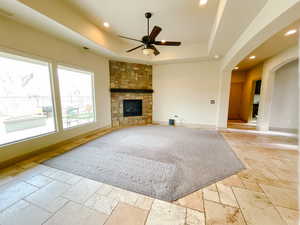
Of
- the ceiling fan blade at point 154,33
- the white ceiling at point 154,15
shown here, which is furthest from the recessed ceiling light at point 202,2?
the ceiling fan blade at point 154,33

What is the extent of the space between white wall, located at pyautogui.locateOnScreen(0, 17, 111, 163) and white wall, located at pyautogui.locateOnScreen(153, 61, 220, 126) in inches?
98.8

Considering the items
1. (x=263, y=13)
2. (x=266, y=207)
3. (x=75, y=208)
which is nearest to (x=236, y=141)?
(x=266, y=207)

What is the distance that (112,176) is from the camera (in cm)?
201

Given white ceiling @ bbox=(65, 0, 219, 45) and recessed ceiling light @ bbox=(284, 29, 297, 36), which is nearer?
white ceiling @ bbox=(65, 0, 219, 45)

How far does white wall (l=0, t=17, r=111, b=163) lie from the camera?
230 centimetres

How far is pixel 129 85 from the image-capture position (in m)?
5.41

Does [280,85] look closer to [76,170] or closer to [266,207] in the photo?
[266,207]

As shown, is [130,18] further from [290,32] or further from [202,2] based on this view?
[290,32]

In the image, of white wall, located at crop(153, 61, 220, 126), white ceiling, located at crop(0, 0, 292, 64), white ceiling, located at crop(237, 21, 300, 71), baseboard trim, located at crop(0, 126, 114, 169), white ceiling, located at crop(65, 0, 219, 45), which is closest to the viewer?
white ceiling, located at crop(0, 0, 292, 64)

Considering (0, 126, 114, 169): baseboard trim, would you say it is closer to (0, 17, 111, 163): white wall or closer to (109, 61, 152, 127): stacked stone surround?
(0, 17, 111, 163): white wall

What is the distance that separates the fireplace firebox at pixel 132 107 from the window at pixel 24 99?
2.79 meters

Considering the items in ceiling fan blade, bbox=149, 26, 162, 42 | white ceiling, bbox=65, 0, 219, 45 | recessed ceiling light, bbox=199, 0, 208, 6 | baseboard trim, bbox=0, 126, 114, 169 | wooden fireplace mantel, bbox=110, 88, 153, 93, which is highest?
white ceiling, bbox=65, 0, 219, 45

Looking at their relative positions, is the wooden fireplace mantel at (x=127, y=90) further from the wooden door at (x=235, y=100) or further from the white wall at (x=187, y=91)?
the wooden door at (x=235, y=100)

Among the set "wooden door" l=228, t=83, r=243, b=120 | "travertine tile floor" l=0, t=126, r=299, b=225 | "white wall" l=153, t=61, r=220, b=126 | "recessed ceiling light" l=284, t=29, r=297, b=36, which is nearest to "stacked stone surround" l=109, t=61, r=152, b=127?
"white wall" l=153, t=61, r=220, b=126
